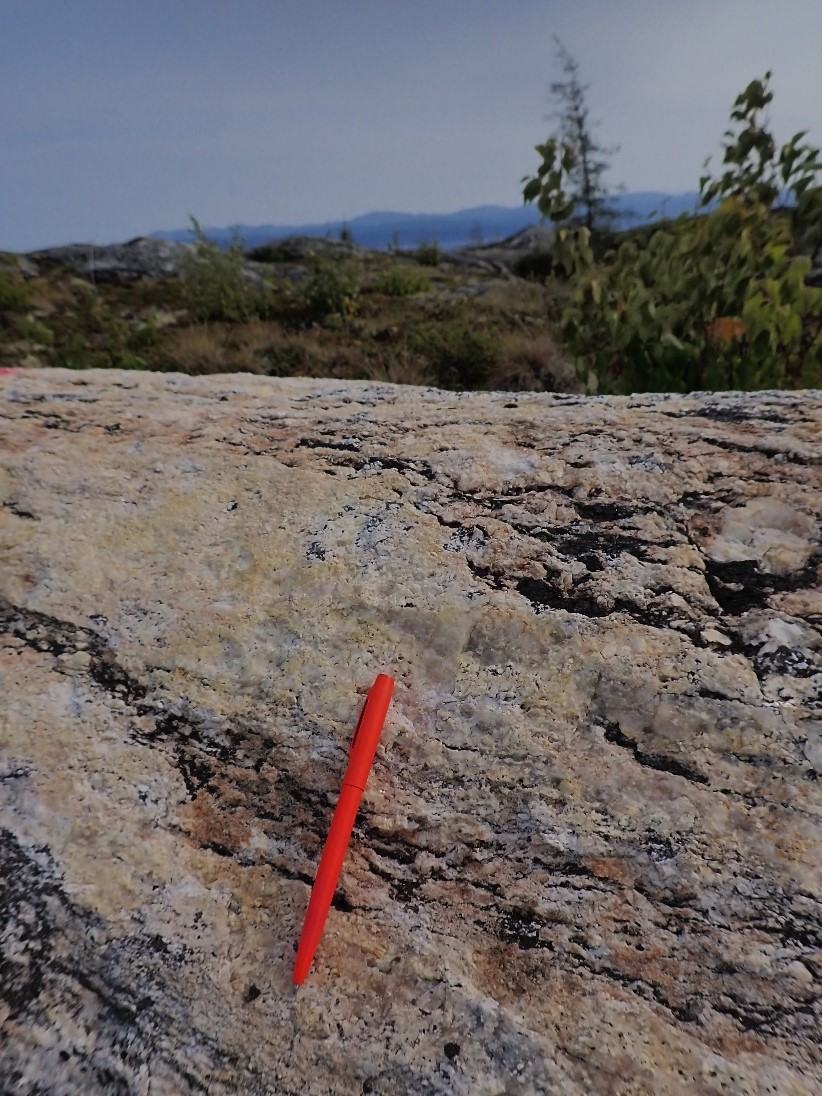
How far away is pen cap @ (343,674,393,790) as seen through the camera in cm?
105

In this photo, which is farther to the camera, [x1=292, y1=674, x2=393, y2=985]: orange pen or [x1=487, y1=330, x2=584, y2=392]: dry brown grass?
[x1=487, y1=330, x2=584, y2=392]: dry brown grass

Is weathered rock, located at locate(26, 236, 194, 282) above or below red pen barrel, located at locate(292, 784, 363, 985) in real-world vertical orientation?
above

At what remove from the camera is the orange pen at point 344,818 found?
Answer: 2.96 ft

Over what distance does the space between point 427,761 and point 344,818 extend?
18cm

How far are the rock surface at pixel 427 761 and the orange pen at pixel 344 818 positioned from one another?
1.9 inches

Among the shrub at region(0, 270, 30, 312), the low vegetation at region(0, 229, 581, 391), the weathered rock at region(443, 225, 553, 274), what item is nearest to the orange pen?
the low vegetation at region(0, 229, 581, 391)

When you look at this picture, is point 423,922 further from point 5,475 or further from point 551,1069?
point 5,475

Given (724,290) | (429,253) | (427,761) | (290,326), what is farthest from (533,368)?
(429,253)

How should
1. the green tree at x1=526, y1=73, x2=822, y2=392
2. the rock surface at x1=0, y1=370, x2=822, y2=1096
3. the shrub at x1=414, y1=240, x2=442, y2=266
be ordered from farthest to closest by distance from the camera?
1. the shrub at x1=414, y1=240, x2=442, y2=266
2. the green tree at x1=526, y1=73, x2=822, y2=392
3. the rock surface at x1=0, y1=370, x2=822, y2=1096

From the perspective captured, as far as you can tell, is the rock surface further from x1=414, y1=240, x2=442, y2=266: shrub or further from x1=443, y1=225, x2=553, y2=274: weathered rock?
x1=414, y1=240, x2=442, y2=266: shrub


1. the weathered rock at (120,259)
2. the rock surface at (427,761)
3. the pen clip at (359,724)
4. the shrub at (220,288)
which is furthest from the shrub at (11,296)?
the pen clip at (359,724)

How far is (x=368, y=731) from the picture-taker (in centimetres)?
109

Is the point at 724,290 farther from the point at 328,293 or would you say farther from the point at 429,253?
the point at 429,253

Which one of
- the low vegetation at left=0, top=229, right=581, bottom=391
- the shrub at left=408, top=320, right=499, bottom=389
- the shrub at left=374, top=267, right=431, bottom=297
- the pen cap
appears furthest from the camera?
the shrub at left=374, top=267, right=431, bottom=297
